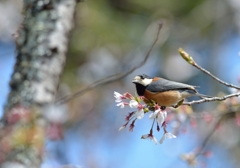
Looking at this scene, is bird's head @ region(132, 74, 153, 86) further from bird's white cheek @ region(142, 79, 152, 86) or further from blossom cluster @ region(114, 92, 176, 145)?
blossom cluster @ region(114, 92, 176, 145)

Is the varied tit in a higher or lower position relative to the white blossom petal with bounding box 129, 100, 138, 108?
higher

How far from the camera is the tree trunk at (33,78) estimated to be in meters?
1.09

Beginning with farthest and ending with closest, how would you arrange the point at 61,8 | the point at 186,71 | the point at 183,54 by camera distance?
the point at 186,71
the point at 183,54
the point at 61,8

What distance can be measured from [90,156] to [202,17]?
3.12 meters

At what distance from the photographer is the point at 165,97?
1960 mm

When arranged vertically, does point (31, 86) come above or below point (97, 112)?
below

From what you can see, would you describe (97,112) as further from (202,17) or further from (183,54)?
(183,54)

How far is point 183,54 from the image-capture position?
5.91ft

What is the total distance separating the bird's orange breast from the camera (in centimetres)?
194

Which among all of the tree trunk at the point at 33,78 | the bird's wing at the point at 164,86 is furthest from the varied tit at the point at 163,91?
the tree trunk at the point at 33,78

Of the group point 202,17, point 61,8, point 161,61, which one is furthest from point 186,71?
point 61,8

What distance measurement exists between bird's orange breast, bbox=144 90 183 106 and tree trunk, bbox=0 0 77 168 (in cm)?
73

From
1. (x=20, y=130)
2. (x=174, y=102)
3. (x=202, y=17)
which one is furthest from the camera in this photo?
(x=202, y=17)

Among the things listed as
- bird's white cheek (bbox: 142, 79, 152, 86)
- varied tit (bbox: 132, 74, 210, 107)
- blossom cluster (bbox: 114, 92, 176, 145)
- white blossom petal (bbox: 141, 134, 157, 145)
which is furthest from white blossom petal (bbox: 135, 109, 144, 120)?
bird's white cheek (bbox: 142, 79, 152, 86)
